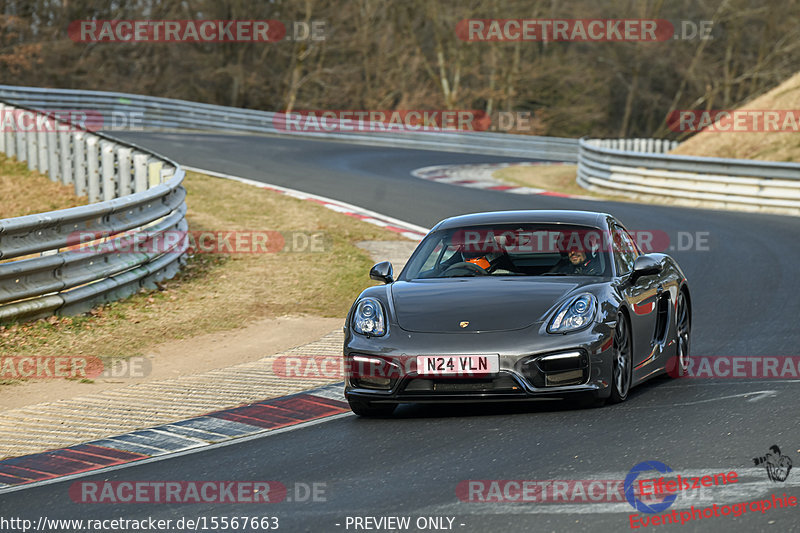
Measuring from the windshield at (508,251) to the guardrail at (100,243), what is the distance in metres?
3.69

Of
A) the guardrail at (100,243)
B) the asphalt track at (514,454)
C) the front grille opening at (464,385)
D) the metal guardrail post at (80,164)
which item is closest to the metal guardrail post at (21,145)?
the metal guardrail post at (80,164)

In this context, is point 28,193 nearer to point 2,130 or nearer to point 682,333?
point 2,130

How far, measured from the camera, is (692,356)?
29.3 ft

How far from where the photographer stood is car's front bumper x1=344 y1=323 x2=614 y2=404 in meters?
6.64

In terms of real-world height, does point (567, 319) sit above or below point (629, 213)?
above

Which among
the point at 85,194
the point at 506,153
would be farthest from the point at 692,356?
the point at 506,153

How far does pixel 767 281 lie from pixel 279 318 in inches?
210

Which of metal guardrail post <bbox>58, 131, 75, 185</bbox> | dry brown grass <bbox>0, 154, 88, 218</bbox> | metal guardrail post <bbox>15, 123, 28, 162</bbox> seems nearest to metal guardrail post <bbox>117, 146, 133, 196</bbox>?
dry brown grass <bbox>0, 154, 88, 218</bbox>

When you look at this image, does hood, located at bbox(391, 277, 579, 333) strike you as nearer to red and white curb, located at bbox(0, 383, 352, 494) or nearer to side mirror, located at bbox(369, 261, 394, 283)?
side mirror, located at bbox(369, 261, 394, 283)

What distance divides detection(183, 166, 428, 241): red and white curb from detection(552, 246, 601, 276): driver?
8.57 m

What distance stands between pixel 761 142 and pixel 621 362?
22606 millimetres

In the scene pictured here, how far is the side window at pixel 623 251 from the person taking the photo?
7.91 m

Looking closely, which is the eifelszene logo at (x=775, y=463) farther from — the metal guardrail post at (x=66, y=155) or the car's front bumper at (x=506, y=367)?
the metal guardrail post at (x=66, y=155)

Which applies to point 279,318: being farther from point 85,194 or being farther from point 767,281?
point 85,194
